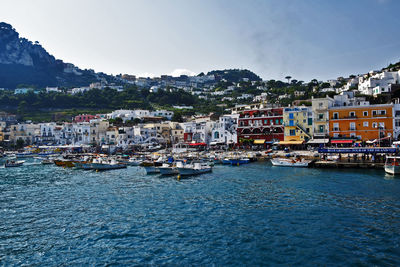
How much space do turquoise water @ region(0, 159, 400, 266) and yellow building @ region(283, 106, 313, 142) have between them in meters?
30.4

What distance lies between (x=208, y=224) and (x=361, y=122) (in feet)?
161

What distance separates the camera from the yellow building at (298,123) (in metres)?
60.6

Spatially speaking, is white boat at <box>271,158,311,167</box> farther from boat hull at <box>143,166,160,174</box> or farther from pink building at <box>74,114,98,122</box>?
pink building at <box>74,114,98,122</box>

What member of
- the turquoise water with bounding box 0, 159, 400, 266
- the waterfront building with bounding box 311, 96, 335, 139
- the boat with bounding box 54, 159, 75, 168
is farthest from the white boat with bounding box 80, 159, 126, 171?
the waterfront building with bounding box 311, 96, 335, 139

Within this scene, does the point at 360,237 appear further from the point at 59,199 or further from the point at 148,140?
the point at 148,140

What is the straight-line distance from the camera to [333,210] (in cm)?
2000

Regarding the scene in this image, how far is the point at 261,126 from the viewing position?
6656 centimetres

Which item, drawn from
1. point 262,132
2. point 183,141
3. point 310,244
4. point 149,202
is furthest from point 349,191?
point 183,141

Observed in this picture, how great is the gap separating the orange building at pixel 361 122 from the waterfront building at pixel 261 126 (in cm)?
1124

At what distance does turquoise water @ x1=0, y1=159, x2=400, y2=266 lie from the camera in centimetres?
1363

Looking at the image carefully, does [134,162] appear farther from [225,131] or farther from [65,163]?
[225,131]

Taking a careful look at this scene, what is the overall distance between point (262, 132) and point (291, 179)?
34233mm

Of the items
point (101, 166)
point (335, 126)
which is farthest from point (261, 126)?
point (101, 166)

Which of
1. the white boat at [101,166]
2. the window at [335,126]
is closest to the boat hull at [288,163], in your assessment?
the window at [335,126]
